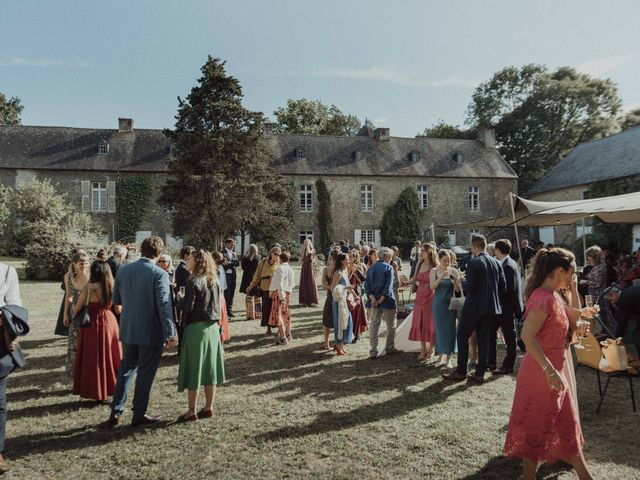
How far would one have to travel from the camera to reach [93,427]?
4504mm

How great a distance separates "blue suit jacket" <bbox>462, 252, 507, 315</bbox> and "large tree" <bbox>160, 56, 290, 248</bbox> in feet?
66.2

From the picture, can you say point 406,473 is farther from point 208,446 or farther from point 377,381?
point 377,381

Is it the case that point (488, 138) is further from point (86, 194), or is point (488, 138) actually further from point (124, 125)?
point (86, 194)

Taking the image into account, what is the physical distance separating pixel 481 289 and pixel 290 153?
1130 inches

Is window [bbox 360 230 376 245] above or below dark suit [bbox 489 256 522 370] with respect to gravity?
above

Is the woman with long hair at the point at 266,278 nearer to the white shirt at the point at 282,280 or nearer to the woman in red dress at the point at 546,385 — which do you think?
the white shirt at the point at 282,280

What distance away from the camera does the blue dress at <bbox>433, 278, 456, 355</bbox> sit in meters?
Answer: 6.51

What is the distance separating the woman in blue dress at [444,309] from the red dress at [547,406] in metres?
3.27

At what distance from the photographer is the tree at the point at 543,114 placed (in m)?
39.2

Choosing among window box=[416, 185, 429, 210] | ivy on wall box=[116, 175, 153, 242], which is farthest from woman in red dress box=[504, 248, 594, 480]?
window box=[416, 185, 429, 210]

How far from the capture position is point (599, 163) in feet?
92.7

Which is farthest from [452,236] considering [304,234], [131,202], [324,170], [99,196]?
[99,196]

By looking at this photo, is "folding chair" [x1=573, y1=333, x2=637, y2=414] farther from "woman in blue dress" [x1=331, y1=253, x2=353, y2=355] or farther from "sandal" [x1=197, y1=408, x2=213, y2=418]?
"sandal" [x1=197, y1=408, x2=213, y2=418]

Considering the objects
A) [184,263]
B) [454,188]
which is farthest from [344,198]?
[184,263]
